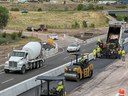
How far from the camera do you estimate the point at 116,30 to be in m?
49.8

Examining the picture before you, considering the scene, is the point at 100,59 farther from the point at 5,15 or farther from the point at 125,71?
the point at 5,15

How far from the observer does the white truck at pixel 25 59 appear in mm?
35500

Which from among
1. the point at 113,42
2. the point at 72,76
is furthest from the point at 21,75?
the point at 113,42

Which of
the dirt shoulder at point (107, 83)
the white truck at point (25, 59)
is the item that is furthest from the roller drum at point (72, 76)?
the white truck at point (25, 59)

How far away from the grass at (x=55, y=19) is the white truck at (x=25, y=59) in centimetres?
6188

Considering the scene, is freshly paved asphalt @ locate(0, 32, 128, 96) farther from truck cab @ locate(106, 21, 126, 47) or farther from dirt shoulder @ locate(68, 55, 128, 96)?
truck cab @ locate(106, 21, 126, 47)

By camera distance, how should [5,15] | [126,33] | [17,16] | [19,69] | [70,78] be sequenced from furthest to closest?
[17,16]
[126,33]
[5,15]
[19,69]
[70,78]

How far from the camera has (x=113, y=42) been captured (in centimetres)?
4869

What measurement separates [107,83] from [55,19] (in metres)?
89.4

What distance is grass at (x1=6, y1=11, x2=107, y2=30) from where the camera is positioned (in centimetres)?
10793

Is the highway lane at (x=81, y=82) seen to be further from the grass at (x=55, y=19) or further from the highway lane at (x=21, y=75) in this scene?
the grass at (x=55, y=19)

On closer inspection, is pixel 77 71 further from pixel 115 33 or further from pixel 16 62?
pixel 115 33

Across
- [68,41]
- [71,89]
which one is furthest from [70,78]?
[68,41]

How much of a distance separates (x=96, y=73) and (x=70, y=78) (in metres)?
5.69
